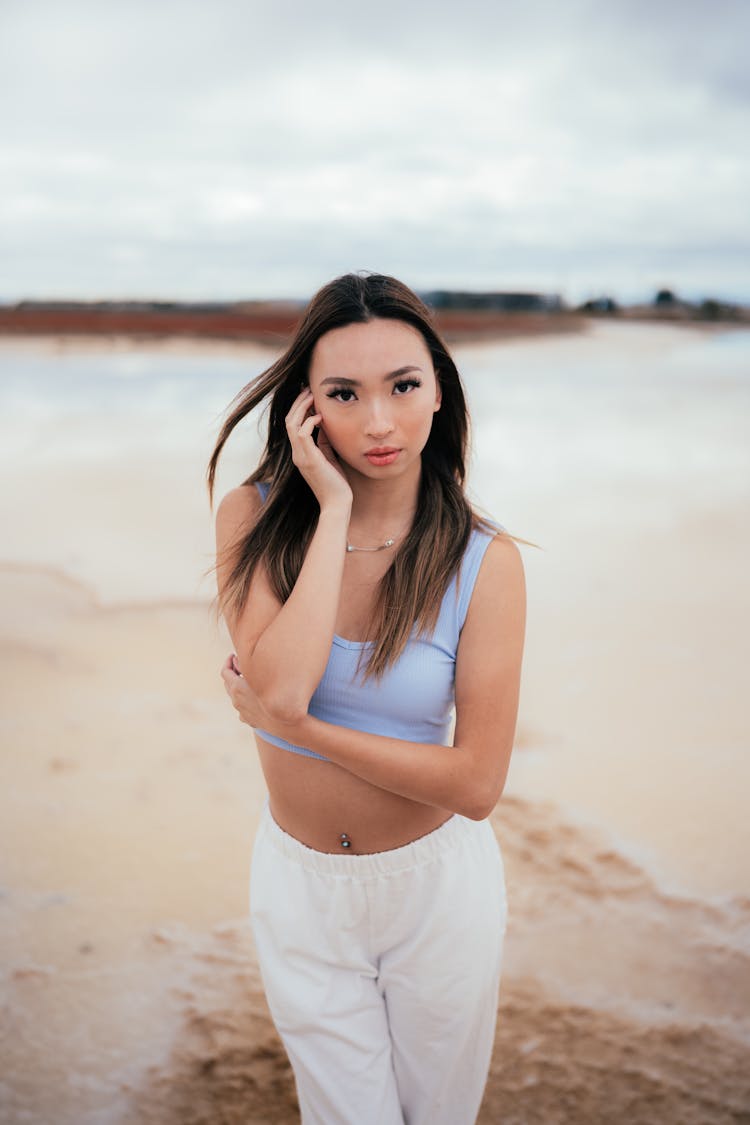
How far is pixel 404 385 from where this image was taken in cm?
178

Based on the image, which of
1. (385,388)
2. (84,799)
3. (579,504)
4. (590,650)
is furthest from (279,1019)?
(579,504)

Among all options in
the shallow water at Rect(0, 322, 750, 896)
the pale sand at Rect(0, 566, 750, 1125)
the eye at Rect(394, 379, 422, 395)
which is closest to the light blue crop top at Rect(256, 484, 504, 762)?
the eye at Rect(394, 379, 422, 395)

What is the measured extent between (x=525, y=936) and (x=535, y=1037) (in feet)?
1.56

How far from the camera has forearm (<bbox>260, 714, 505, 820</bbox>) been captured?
5.39ft

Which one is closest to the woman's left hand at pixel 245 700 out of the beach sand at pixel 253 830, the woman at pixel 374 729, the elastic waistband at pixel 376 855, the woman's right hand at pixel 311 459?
the woman at pixel 374 729

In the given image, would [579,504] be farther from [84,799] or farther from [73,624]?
[84,799]

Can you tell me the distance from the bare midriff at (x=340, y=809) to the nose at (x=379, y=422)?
643 mm

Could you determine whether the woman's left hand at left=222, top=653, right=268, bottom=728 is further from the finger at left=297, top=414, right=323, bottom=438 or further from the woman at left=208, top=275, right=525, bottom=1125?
the finger at left=297, top=414, right=323, bottom=438

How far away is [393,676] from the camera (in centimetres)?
171

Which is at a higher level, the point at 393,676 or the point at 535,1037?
the point at 393,676

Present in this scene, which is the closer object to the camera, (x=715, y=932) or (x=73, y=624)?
(x=715, y=932)

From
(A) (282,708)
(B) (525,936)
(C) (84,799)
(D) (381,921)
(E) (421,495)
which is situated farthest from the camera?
(C) (84,799)

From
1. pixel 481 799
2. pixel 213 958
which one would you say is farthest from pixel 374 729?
pixel 213 958

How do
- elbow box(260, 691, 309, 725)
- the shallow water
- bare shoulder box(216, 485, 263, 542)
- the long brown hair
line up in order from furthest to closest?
1. the shallow water
2. bare shoulder box(216, 485, 263, 542)
3. the long brown hair
4. elbow box(260, 691, 309, 725)
